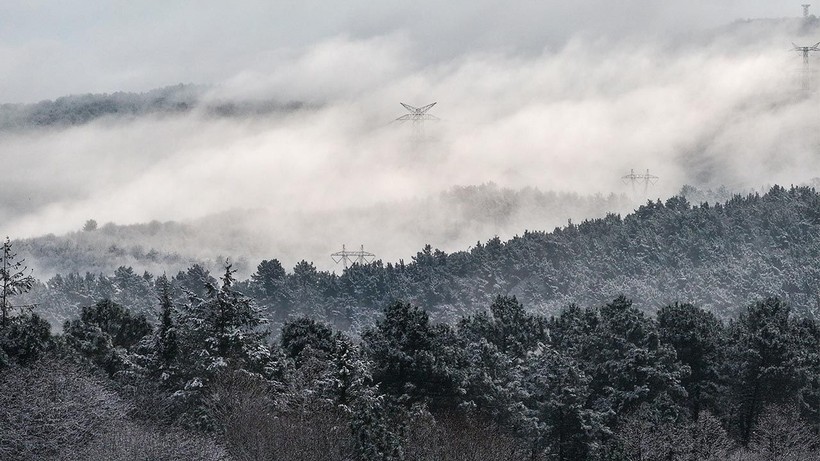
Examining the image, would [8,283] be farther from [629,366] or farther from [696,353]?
[696,353]

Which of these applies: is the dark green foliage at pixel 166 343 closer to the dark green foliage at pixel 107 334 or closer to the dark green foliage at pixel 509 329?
the dark green foliage at pixel 107 334

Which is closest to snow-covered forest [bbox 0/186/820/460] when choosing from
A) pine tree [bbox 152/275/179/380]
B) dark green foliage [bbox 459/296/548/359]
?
pine tree [bbox 152/275/179/380]

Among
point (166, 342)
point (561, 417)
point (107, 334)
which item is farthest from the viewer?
point (107, 334)

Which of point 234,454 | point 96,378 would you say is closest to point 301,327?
point 96,378

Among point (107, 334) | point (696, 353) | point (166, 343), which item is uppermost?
point (107, 334)

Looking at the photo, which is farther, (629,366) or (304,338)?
(304,338)

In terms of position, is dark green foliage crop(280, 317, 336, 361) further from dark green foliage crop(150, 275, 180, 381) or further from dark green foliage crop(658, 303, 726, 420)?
dark green foliage crop(658, 303, 726, 420)

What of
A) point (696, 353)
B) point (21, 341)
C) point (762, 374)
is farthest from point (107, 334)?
point (762, 374)

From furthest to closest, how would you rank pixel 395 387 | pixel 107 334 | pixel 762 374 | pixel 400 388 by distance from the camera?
pixel 762 374 → pixel 107 334 → pixel 395 387 → pixel 400 388

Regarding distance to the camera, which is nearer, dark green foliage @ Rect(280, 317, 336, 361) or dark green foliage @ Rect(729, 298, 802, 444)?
dark green foliage @ Rect(280, 317, 336, 361)

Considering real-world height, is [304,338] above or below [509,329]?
below
